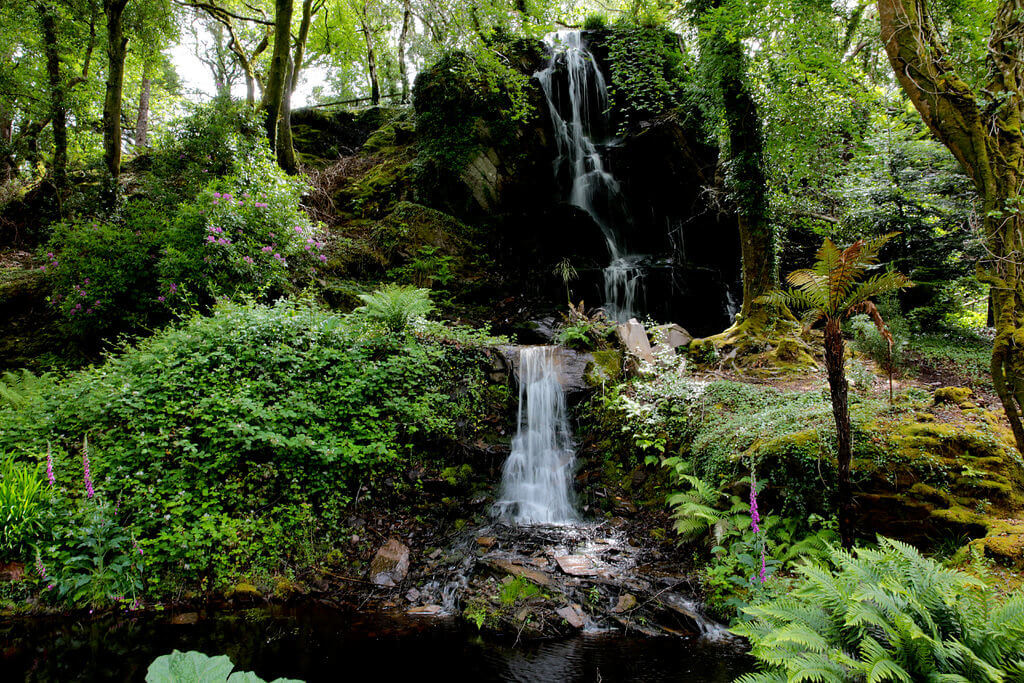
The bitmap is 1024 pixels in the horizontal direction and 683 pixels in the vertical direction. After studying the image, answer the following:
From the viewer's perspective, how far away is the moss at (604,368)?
7.35 meters

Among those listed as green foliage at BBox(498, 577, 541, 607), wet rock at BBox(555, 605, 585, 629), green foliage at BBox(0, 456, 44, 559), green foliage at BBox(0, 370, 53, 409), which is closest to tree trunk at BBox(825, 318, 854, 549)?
wet rock at BBox(555, 605, 585, 629)

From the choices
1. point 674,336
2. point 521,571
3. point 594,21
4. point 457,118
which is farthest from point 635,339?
point 594,21

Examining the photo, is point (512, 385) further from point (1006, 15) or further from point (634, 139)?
point (634, 139)

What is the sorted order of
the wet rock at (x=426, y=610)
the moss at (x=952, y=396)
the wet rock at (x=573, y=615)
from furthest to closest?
the moss at (x=952, y=396) → the wet rock at (x=426, y=610) → the wet rock at (x=573, y=615)

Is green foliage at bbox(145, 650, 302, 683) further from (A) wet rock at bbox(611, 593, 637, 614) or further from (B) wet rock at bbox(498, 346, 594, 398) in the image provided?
(B) wet rock at bbox(498, 346, 594, 398)

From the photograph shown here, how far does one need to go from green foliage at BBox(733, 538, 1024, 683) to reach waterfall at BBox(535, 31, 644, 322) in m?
10.5

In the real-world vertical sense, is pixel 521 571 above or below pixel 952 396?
below

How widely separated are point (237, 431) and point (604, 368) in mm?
5118

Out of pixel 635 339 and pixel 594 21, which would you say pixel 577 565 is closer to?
pixel 635 339

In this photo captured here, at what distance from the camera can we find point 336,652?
11.6 ft

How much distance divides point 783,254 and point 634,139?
539cm

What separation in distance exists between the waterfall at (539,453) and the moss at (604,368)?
20.7 inches

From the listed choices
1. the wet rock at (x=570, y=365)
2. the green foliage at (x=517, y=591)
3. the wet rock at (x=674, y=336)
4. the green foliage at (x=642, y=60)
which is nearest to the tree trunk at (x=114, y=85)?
the wet rock at (x=570, y=365)

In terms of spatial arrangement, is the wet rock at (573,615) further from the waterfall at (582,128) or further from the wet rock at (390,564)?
the waterfall at (582,128)
